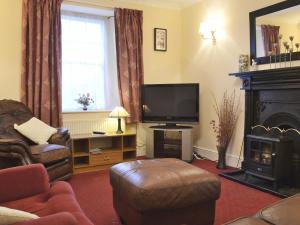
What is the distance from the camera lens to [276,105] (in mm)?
3457

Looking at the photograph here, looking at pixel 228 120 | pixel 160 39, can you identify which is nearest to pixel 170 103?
pixel 228 120

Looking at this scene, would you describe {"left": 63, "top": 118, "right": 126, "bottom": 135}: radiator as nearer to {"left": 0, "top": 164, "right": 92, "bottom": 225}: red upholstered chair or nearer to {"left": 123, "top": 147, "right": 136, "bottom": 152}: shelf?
{"left": 123, "top": 147, "right": 136, "bottom": 152}: shelf

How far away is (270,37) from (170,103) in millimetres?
1736

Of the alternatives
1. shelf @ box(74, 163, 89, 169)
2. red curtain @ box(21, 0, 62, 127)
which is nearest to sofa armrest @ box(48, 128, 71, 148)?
shelf @ box(74, 163, 89, 169)

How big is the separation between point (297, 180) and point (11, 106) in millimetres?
3529

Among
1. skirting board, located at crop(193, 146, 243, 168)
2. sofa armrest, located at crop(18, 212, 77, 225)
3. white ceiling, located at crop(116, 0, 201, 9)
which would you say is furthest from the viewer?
white ceiling, located at crop(116, 0, 201, 9)

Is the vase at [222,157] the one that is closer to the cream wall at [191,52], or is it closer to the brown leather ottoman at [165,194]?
the cream wall at [191,52]

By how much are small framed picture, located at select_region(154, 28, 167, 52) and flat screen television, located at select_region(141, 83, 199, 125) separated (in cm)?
85

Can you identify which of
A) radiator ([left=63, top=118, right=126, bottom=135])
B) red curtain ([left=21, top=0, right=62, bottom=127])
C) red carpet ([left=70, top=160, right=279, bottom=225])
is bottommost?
red carpet ([left=70, top=160, right=279, bottom=225])

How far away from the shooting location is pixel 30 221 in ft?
3.66

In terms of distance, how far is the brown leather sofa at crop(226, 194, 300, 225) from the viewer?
139 centimetres

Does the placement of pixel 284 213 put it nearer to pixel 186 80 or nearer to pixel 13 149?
pixel 13 149

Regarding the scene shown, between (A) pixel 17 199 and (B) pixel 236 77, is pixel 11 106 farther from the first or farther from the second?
(B) pixel 236 77

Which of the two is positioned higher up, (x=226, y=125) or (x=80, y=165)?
(x=226, y=125)
